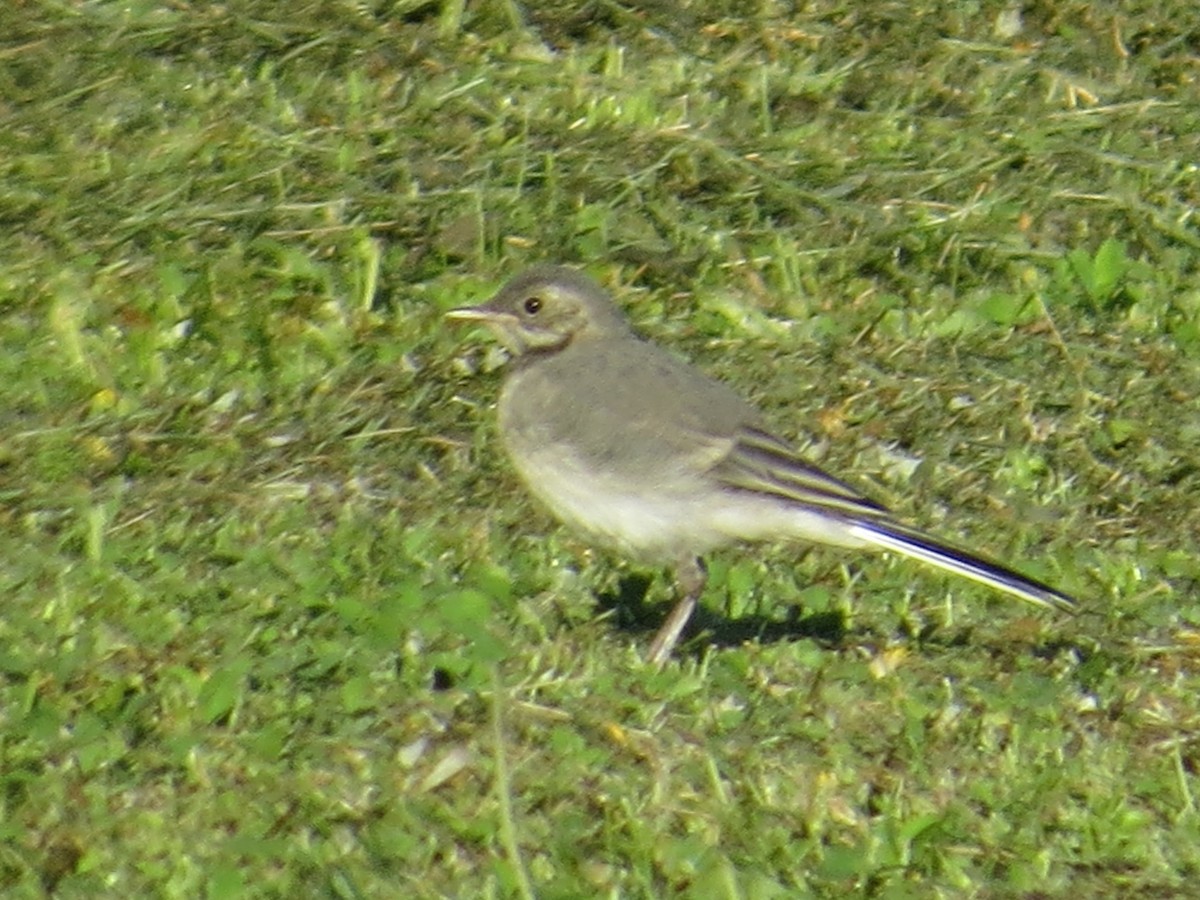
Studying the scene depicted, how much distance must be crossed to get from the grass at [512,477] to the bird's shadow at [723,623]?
24 mm

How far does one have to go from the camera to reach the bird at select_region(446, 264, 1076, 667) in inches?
296

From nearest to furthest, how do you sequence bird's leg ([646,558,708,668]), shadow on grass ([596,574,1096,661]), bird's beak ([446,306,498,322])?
bird's leg ([646,558,708,668]) → shadow on grass ([596,574,1096,661]) → bird's beak ([446,306,498,322])

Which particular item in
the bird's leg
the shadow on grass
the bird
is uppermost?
the bird

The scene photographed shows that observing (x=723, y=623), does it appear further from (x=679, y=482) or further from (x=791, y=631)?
(x=679, y=482)

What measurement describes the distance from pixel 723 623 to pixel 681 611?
35 centimetres

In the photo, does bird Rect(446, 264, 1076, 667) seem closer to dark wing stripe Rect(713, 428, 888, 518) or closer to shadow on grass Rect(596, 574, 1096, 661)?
dark wing stripe Rect(713, 428, 888, 518)

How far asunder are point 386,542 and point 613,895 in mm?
2076

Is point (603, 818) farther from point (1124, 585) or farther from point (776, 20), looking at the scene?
point (776, 20)

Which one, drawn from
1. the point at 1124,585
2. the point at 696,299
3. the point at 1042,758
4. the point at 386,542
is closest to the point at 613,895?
the point at 1042,758

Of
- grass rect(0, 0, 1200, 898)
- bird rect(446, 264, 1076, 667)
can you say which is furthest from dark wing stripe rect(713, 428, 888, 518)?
grass rect(0, 0, 1200, 898)

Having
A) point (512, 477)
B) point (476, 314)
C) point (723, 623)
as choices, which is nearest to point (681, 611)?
point (723, 623)

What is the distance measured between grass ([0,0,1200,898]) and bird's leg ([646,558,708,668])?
67 millimetres

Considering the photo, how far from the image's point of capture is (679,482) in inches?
302

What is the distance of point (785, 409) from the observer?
9.13m
